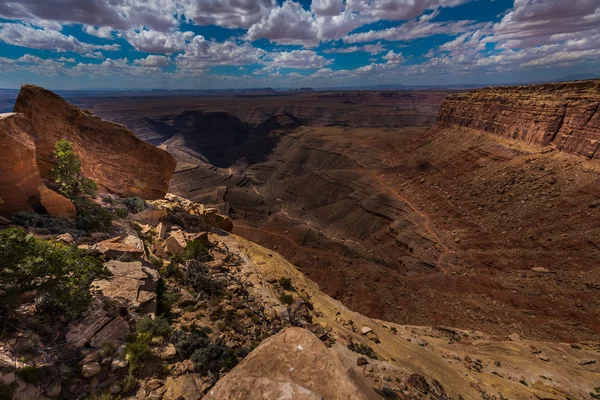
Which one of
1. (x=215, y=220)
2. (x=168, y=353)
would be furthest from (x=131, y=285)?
(x=215, y=220)

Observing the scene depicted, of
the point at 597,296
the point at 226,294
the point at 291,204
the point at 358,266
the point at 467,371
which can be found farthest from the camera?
the point at 291,204

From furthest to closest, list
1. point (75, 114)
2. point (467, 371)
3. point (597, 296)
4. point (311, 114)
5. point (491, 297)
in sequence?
point (311, 114), point (491, 297), point (597, 296), point (75, 114), point (467, 371)

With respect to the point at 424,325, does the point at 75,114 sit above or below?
above

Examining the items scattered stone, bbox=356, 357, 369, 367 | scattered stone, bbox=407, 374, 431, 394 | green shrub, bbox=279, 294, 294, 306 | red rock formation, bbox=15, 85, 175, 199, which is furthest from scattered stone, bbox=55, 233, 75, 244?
scattered stone, bbox=407, 374, 431, 394

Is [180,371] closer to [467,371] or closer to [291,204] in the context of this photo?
[467,371]

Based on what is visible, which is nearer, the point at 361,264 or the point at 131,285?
the point at 131,285

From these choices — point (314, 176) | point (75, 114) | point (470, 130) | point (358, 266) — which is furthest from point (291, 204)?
point (75, 114)

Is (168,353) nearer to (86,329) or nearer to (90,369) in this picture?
(90,369)

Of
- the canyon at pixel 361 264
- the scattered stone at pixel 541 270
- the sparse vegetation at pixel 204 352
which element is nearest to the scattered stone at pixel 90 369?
the canyon at pixel 361 264
